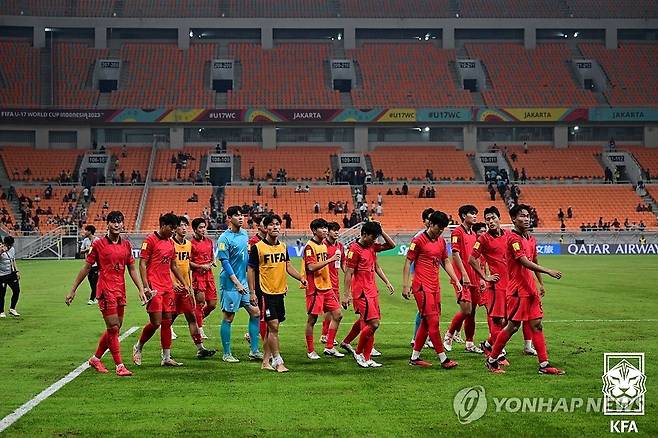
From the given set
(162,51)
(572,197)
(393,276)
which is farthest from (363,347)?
(162,51)

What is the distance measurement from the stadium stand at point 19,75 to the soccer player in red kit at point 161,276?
192 ft

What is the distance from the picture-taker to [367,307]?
41.5 feet

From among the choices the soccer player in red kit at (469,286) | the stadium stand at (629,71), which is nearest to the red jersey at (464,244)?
the soccer player in red kit at (469,286)

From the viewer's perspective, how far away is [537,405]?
9664 millimetres

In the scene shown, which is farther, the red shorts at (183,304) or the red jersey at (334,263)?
the red jersey at (334,263)

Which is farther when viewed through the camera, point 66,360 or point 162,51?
point 162,51

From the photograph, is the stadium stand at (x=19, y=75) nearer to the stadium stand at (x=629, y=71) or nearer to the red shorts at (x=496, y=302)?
the stadium stand at (x=629, y=71)

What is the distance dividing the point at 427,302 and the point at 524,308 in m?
1.37

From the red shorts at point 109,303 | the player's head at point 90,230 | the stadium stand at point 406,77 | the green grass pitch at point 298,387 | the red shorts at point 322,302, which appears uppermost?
the stadium stand at point 406,77

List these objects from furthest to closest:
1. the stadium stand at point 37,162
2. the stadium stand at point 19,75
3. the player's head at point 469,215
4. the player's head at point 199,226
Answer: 1. the stadium stand at point 19,75
2. the stadium stand at point 37,162
3. the player's head at point 199,226
4. the player's head at point 469,215

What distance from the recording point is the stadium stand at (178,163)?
214 ft

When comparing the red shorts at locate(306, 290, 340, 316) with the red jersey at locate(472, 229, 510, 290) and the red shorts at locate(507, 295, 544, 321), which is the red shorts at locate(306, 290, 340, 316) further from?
the red shorts at locate(507, 295, 544, 321)

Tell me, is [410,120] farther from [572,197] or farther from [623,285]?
[623,285]

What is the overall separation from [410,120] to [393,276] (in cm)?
3637
